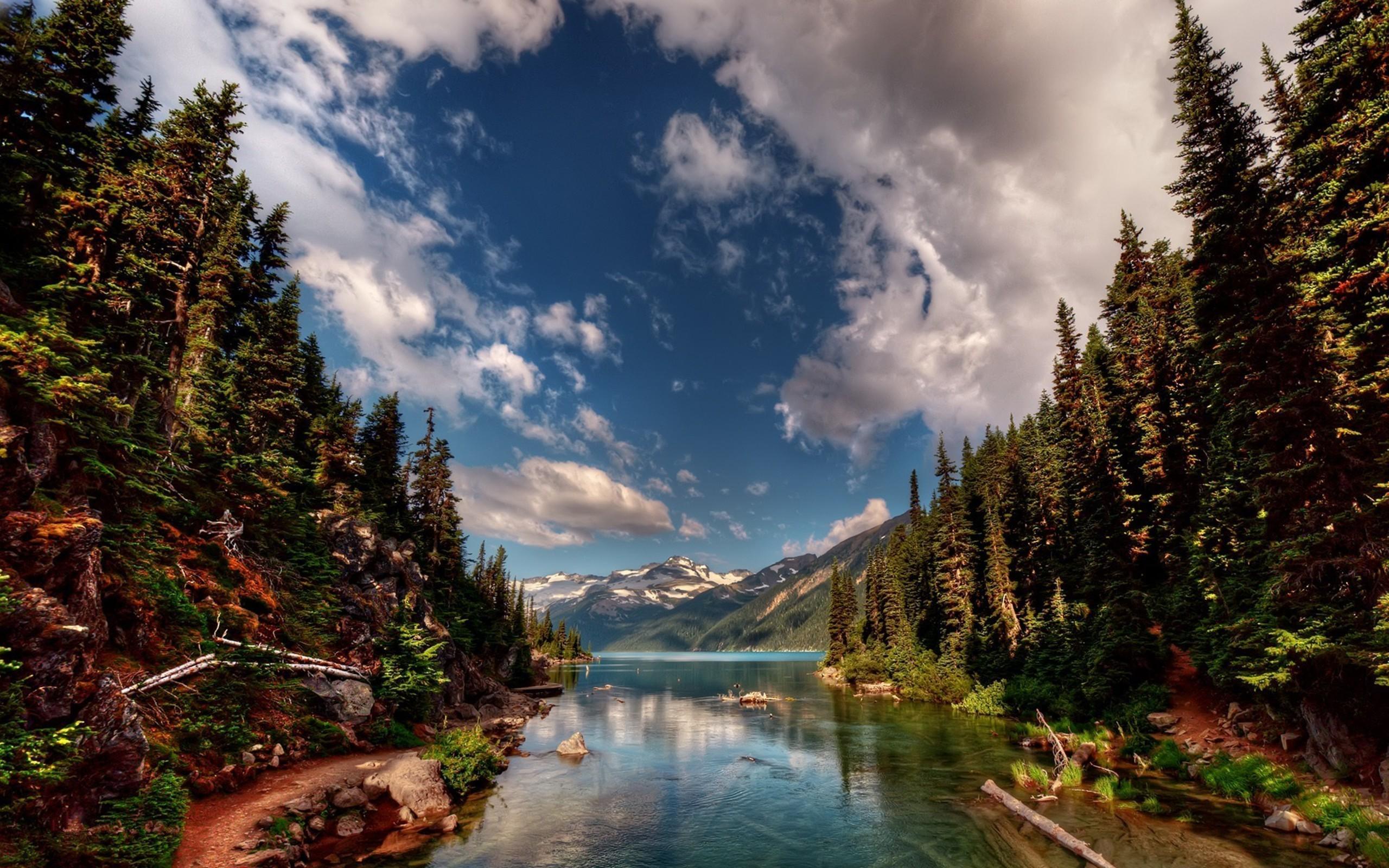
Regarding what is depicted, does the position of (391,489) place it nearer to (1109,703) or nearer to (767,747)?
(767,747)

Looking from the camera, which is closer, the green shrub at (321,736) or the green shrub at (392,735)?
the green shrub at (321,736)

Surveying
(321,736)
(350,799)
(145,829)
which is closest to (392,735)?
(321,736)

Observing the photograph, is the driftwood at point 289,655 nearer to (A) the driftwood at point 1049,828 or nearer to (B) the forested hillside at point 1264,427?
(A) the driftwood at point 1049,828

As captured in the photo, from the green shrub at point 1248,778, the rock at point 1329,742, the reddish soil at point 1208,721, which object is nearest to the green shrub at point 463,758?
the green shrub at point 1248,778

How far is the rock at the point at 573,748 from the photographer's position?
36281 mm

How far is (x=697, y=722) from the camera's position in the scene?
179ft

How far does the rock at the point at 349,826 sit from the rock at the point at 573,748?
1812cm

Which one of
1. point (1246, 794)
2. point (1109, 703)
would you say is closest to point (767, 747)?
point (1109, 703)

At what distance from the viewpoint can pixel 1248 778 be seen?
2144 cm

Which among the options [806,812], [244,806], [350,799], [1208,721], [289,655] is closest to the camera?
[244,806]

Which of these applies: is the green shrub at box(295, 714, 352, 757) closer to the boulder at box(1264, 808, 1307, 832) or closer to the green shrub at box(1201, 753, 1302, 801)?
the boulder at box(1264, 808, 1307, 832)

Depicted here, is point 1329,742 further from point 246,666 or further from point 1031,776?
point 246,666

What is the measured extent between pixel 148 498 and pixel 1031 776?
138 feet

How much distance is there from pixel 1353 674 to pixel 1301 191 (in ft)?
59.5
